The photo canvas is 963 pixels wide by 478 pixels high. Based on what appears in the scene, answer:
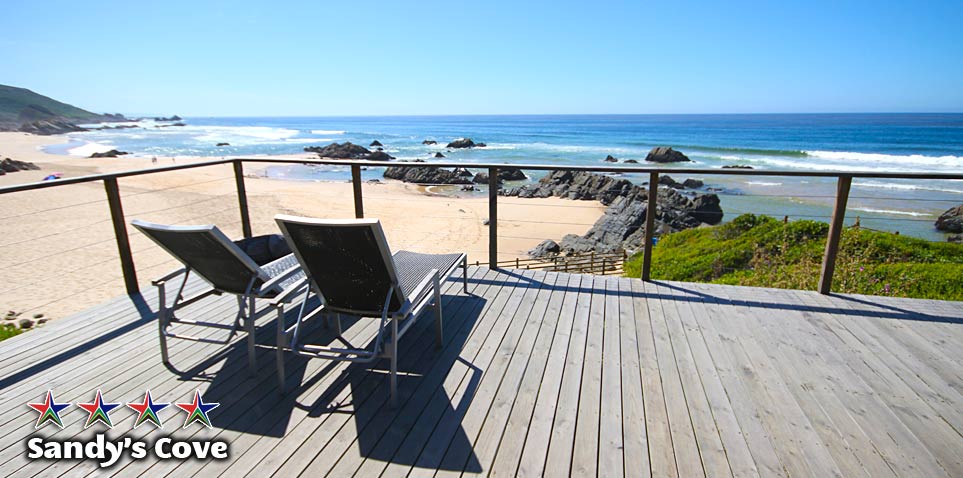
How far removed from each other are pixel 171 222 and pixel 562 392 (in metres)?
13.2

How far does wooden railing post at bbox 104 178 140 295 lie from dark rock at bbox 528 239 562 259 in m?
7.78

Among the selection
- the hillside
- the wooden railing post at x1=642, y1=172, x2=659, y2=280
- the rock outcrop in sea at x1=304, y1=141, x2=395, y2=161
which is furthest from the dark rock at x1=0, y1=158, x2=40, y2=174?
the hillside

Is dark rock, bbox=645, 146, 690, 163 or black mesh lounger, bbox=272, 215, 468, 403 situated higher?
black mesh lounger, bbox=272, 215, 468, 403

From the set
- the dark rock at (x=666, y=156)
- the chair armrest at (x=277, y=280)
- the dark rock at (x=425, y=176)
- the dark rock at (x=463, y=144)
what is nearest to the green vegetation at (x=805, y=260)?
the chair armrest at (x=277, y=280)

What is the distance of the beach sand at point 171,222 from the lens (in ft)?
24.4

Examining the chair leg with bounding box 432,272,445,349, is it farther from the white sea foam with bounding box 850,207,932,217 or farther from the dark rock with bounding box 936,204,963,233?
the white sea foam with bounding box 850,207,932,217

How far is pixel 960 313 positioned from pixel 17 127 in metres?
85.2

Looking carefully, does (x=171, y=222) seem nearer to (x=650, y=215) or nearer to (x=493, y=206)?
(x=493, y=206)

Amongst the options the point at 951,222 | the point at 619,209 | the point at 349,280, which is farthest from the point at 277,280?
the point at 951,222

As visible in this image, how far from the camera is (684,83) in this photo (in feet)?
195

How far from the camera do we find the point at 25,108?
79250 mm

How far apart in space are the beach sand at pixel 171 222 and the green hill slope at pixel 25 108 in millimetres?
64324

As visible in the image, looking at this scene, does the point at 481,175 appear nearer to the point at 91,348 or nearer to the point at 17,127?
the point at 91,348

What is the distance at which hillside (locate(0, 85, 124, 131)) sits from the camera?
6681 centimetres
